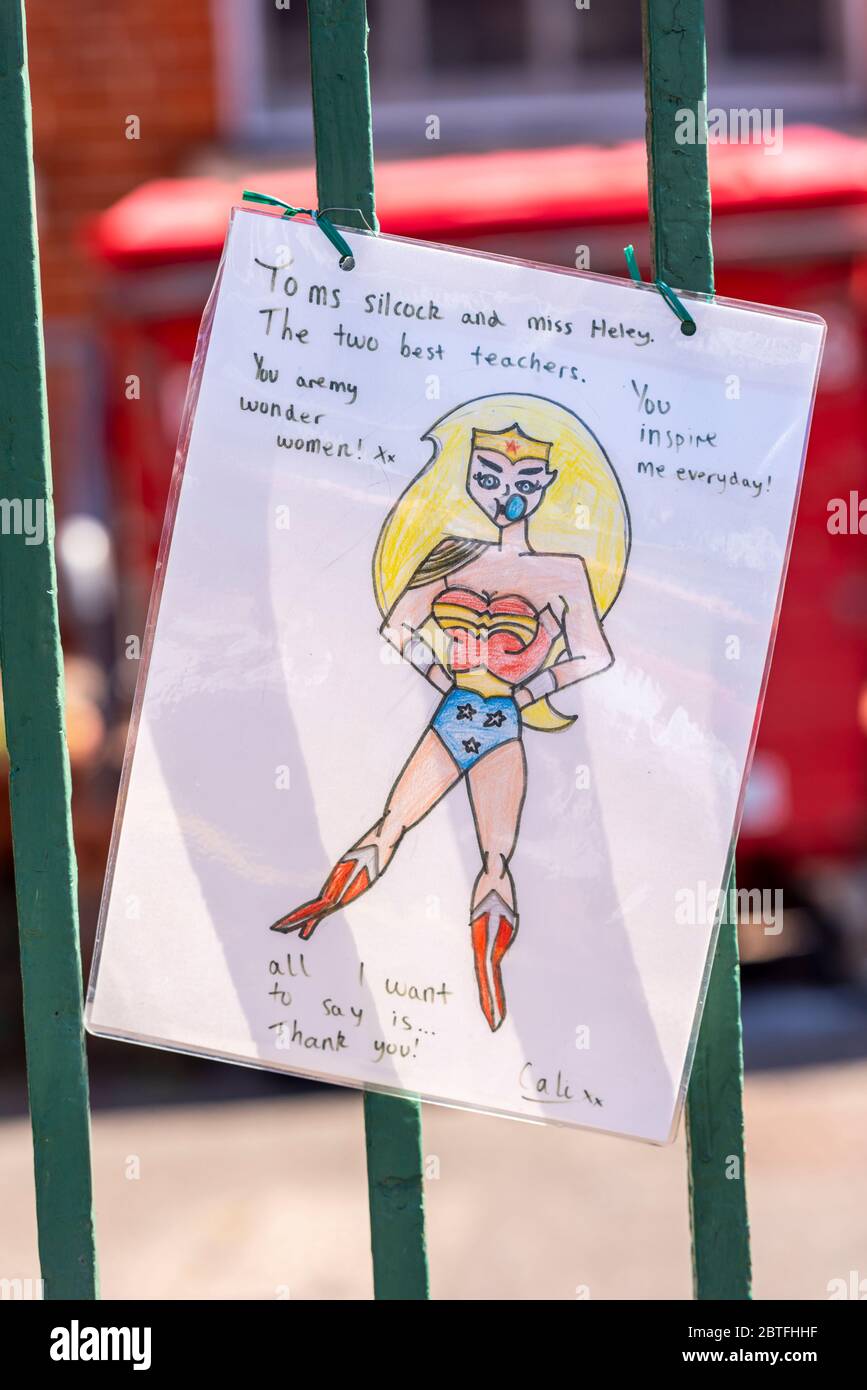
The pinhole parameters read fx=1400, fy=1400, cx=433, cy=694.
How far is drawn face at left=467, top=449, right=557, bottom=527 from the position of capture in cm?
113

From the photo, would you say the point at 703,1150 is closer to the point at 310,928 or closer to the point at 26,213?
the point at 310,928

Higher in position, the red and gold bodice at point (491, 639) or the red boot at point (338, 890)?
the red and gold bodice at point (491, 639)

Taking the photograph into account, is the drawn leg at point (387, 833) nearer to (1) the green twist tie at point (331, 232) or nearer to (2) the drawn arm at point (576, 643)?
(2) the drawn arm at point (576, 643)

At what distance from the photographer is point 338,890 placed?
3.75 feet

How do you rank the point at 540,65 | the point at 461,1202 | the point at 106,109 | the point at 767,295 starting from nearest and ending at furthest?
1. the point at 461,1202
2. the point at 767,295
3. the point at 106,109
4. the point at 540,65

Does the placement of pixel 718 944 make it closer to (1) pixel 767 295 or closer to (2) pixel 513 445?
(2) pixel 513 445

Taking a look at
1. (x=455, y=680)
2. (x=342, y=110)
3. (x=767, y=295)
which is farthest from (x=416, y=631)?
(x=767, y=295)

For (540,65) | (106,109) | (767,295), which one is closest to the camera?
(767,295)

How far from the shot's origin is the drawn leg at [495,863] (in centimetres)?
114

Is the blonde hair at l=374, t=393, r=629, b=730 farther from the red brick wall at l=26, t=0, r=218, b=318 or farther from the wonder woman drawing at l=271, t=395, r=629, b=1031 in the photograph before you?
the red brick wall at l=26, t=0, r=218, b=318

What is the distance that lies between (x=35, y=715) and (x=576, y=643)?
446 mm

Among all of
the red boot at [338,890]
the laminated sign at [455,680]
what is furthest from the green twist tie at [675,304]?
the red boot at [338,890]

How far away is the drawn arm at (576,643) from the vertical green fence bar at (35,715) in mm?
393
